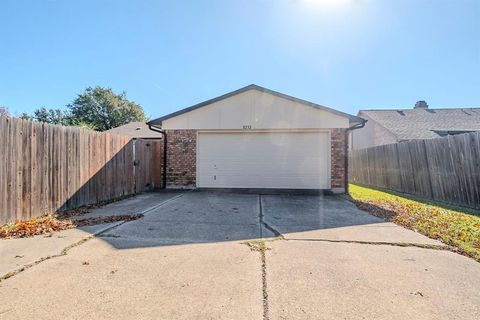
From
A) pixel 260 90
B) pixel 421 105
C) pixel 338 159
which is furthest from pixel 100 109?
pixel 421 105

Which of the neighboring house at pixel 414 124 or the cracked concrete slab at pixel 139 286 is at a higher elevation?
the neighboring house at pixel 414 124

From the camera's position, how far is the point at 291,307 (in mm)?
2387

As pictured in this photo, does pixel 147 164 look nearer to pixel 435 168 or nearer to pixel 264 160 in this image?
pixel 264 160

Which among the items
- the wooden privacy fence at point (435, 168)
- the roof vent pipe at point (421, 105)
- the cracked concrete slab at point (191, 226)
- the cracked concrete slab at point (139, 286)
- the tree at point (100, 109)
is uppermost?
the tree at point (100, 109)

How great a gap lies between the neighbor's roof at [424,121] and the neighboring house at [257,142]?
10775mm

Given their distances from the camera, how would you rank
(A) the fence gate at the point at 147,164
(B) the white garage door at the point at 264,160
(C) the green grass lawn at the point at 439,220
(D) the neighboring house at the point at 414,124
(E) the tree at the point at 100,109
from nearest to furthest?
(C) the green grass lawn at the point at 439,220 → (A) the fence gate at the point at 147,164 → (B) the white garage door at the point at 264,160 → (D) the neighboring house at the point at 414,124 → (E) the tree at the point at 100,109

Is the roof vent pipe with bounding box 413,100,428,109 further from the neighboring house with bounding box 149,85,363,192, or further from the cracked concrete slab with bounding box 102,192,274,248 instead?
the cracked concrete slab with bounding box 102,192,274,248

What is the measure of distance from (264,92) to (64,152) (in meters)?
6.93

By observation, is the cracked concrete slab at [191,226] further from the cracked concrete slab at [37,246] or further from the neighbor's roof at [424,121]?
the neighbor's roof at [424,121]

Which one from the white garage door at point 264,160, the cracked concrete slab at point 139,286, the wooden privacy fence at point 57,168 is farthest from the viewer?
the white garage door at point 264,160

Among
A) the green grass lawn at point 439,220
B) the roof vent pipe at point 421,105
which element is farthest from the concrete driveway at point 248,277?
the roof vent pipe at point 421,105

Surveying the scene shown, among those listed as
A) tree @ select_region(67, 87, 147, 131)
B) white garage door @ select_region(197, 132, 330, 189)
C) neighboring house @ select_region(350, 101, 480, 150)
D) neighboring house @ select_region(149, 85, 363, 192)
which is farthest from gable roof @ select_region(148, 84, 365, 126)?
tree @ select_region(67, 87, 147, 131)

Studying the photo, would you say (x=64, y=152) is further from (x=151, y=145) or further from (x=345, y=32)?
(x=345, y=32)

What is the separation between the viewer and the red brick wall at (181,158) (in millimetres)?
11031
